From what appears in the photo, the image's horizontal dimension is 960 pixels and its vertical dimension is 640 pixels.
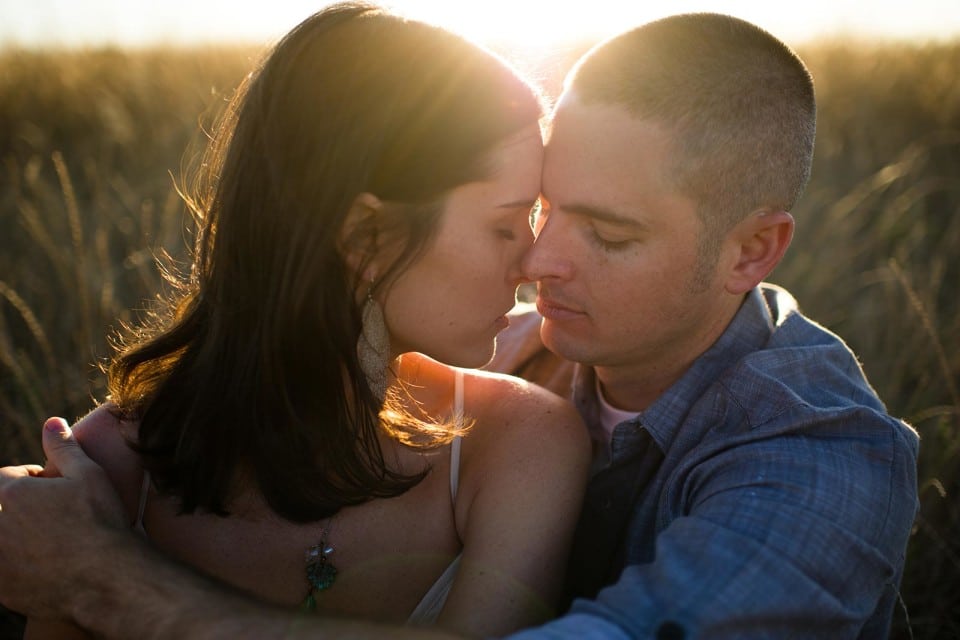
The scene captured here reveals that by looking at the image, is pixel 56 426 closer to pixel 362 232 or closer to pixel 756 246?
pixel 362 232

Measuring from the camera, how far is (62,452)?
218 centimetres

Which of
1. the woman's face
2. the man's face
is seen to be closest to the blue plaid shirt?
the man's face

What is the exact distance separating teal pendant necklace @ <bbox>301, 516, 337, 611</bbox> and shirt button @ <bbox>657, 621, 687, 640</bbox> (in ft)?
3.14

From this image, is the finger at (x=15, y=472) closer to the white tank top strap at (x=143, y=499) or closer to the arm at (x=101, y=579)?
the arm at (x=101, y=579)

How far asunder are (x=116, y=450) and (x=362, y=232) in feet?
3.01

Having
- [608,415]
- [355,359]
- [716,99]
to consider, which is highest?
[716,99]

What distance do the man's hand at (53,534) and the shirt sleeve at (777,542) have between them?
3.37 feet

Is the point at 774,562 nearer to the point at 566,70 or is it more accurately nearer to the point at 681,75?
the point at 681,75

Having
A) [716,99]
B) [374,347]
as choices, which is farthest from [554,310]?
[716,99]

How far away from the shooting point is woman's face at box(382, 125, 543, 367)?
85.0 inches

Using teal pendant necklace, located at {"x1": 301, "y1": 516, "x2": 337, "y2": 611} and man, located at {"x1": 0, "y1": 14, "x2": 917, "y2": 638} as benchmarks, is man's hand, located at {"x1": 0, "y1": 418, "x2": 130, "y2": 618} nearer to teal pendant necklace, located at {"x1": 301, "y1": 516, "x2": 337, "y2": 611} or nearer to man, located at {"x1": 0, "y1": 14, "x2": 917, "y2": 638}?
man, located at {"x1": 0, "y1": 14, "x2": 917, "y2": 638}

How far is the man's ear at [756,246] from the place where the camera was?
2.63 meters

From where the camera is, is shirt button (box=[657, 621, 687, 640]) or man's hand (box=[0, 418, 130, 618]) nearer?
shirt button (box=[657, 621, 687, 640])

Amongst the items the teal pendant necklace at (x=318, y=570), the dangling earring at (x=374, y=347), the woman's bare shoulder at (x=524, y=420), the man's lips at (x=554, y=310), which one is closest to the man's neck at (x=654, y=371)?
the man's lips at (x=554, y=310)
